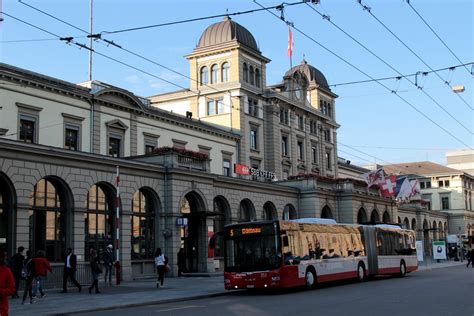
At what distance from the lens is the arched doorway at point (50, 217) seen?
94.5ft

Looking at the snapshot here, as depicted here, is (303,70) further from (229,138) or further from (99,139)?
(99,139)

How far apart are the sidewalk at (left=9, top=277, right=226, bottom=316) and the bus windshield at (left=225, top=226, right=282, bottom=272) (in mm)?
1400

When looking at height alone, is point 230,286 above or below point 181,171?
below

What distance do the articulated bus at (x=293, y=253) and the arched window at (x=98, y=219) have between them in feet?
28.0

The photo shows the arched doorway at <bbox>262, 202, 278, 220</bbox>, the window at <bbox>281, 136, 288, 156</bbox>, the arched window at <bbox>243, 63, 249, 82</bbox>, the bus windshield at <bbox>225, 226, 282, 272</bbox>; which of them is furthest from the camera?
the window at <bbox>281, 136, 288, 156</bbox>

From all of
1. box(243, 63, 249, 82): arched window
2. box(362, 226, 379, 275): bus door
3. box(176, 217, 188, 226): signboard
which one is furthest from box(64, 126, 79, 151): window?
box(243, 63, 249, 82): arched window

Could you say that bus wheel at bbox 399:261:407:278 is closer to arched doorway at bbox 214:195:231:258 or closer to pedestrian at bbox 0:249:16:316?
arched doorway at bbox 214:195:231:258

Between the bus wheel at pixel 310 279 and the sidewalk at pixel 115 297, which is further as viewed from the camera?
the bus wheel at pixel 310 279

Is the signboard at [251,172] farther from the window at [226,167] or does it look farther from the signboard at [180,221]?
the signboard at [180,221]

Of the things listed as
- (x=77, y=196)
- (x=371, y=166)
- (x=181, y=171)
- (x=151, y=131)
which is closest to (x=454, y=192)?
(x=371, y=166)

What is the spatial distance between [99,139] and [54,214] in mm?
13186

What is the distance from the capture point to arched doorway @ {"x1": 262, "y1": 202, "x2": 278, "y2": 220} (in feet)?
157

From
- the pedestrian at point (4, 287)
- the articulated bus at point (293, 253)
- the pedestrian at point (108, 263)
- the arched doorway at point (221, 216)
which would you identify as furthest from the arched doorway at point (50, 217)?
the pedestrian at point (4, 287)

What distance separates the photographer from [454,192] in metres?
110
